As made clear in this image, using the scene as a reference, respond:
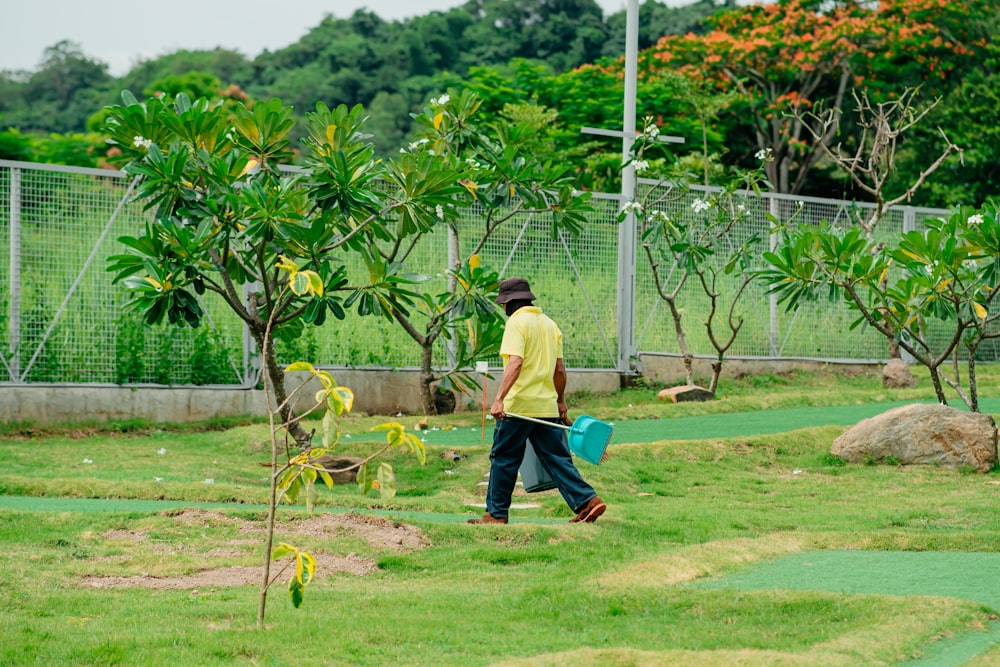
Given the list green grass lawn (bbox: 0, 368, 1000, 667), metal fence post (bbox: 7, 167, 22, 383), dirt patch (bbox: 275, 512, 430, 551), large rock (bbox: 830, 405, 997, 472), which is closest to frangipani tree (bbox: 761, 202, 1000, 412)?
large rock (bbox: 830, 405, 997, 472)

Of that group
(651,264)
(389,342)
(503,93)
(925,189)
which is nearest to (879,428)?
(651,264)

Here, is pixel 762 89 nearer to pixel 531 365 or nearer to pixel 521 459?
pixel 531 365

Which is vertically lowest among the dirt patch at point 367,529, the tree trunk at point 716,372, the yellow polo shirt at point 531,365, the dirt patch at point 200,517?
the dirt patch at point 367,529

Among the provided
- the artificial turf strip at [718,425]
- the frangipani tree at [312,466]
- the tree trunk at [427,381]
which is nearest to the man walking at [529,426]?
the frangipani tree at [312,466]

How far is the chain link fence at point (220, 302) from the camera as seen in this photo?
13.1 meters

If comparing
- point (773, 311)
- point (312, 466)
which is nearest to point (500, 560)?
point (312, 466)

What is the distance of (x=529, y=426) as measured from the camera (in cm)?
788

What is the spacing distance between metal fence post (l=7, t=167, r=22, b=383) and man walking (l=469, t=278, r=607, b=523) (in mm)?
7066

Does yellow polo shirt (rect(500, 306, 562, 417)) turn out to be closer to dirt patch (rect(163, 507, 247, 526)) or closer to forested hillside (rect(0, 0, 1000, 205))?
dirt patch (rect(163, 507, 247, 526))

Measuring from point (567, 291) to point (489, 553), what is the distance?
28.9 feet

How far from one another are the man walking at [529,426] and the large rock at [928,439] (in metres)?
4.22

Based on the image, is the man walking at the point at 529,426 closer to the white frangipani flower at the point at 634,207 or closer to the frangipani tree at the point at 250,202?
the frangipani tree at the point at 250,202

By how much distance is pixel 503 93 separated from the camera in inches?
1124

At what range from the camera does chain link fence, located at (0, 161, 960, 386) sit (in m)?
13.1
